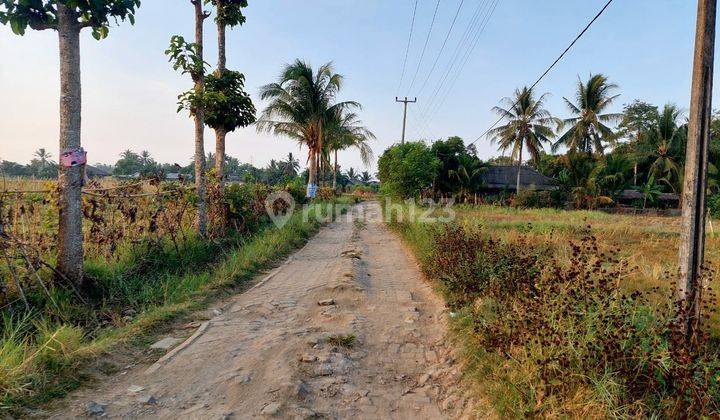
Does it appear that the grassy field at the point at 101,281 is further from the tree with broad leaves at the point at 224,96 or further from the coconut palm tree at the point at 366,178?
the coconut palm tree at the point at 366,178

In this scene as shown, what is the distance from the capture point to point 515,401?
2795 mm

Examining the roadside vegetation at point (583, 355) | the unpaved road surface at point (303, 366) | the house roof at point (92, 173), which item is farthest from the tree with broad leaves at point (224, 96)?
the roadside vegetation at point (583, 355)

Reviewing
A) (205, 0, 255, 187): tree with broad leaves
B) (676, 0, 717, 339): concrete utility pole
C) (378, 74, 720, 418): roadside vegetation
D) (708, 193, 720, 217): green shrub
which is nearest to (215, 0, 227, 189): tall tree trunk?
(205, 0, 255, 187): tree with broad leaves

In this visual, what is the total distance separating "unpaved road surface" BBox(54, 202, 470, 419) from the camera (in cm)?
300

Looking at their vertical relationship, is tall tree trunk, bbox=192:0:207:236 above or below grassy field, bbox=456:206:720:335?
above

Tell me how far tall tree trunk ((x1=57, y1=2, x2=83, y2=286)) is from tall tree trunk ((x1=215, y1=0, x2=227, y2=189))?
4.90m

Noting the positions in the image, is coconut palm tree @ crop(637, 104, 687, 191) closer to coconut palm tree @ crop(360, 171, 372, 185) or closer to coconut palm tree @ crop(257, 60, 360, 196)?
coconut palm tree @ crop(257, 60, 360, 196)

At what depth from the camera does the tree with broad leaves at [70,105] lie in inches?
196

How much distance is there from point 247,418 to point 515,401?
6.14 ft

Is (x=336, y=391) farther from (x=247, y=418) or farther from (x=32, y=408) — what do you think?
(x=32, y=408)

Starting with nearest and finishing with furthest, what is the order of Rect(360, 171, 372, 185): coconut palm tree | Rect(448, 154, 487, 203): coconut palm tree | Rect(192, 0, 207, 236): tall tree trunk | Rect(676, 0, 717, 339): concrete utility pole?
Rect(676, 0, 717, 339): concrete utility pole → Rect(192, 0, 207, 236): tall tree trunk → Rect(448, 154, 487, 203): coconut palm tree → Rect(360, 171, 372, 185): coconut palm tree

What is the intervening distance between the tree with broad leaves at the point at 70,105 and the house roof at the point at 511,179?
31.2m

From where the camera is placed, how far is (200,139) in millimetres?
9109

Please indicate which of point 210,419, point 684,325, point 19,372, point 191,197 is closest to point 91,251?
point 191,197
